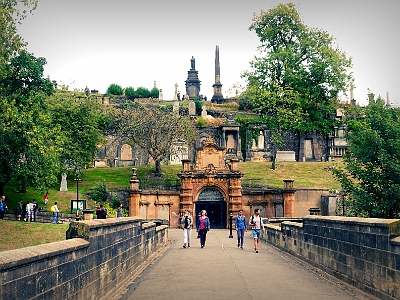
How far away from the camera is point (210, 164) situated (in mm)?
46656

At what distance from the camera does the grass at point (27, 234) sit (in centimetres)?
2991

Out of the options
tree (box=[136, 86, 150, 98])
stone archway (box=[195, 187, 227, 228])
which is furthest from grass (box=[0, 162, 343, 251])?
tree (box=[136, 86, 150, 98])

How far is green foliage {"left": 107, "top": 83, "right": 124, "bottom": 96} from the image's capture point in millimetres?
91938

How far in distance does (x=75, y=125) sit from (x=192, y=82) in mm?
52961

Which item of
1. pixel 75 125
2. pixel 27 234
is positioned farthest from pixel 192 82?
pixel 27 234

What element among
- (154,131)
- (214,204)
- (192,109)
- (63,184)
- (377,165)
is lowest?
(214,204)

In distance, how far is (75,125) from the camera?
51844 millimetres

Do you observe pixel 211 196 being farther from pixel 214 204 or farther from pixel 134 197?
pixel 134 197

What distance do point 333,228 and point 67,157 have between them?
37799 millimetres

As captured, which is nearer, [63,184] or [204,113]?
[63,184]

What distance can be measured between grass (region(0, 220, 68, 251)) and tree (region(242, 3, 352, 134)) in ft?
105

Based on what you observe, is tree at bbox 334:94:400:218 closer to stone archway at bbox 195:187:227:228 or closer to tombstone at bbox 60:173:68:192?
stone archway at bbox 195:187:227:228

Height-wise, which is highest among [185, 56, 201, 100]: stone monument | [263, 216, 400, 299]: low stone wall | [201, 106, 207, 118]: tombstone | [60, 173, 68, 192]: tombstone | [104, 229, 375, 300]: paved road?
[185, 56, 201, 100]: stone monument

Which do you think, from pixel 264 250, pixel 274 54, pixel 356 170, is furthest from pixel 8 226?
pixel 274 54
